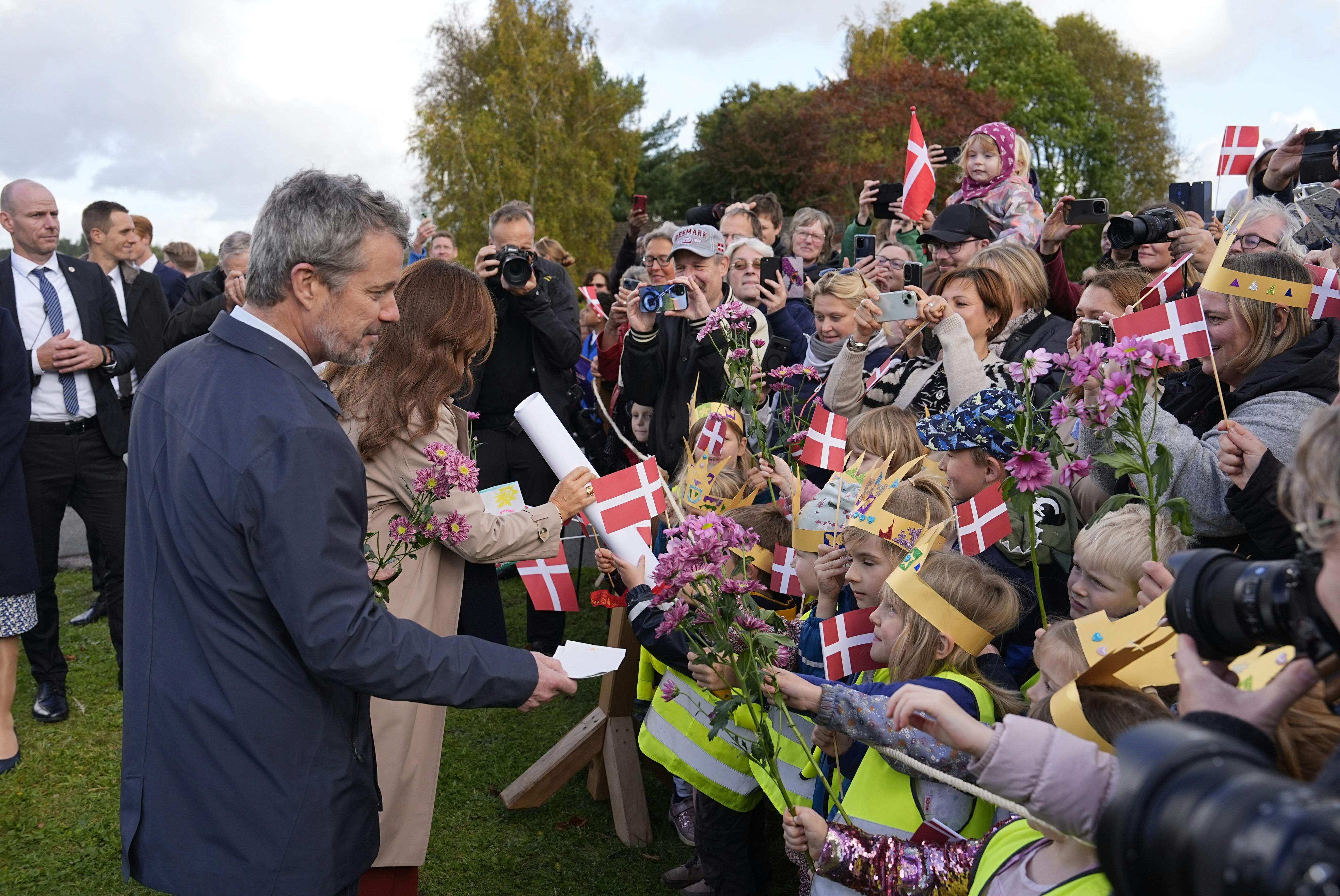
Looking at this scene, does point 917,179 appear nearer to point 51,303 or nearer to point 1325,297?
point 1325,297

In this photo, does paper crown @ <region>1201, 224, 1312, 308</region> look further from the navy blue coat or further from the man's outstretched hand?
the navy blue coat

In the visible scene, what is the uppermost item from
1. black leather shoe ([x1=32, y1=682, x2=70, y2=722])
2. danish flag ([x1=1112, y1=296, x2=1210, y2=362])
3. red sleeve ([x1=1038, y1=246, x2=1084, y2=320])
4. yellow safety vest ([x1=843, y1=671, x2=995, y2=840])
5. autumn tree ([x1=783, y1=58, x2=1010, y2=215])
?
autumn tree ([x1=783, y1=58, x2=1010, y2=215])

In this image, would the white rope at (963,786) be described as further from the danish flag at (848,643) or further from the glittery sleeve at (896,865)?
the danish flag at (848,643)

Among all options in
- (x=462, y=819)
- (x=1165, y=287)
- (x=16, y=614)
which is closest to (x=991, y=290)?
(x=1165, y=287)

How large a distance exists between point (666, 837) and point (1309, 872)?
3583mm

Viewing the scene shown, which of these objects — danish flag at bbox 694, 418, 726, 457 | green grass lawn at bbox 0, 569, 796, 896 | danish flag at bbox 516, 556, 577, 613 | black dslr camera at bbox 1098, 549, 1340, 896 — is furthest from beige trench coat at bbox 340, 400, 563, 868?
black dslr camera at bbox 1098, 549, 1340, 896

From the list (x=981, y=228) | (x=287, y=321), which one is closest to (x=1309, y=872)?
(x=287, y=321)

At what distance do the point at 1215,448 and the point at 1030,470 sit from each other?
0.66 meters

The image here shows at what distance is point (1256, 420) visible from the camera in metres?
2.65

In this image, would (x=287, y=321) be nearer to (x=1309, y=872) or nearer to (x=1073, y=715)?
(x=1073, y=715)

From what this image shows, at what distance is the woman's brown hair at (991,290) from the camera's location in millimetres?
3932

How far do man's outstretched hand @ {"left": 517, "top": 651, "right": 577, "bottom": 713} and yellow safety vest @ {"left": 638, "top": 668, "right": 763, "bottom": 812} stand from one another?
90 centimetres

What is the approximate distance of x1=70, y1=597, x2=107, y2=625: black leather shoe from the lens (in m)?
6.56

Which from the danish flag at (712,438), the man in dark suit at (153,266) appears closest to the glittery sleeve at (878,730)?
the danish flag at (712,438)
